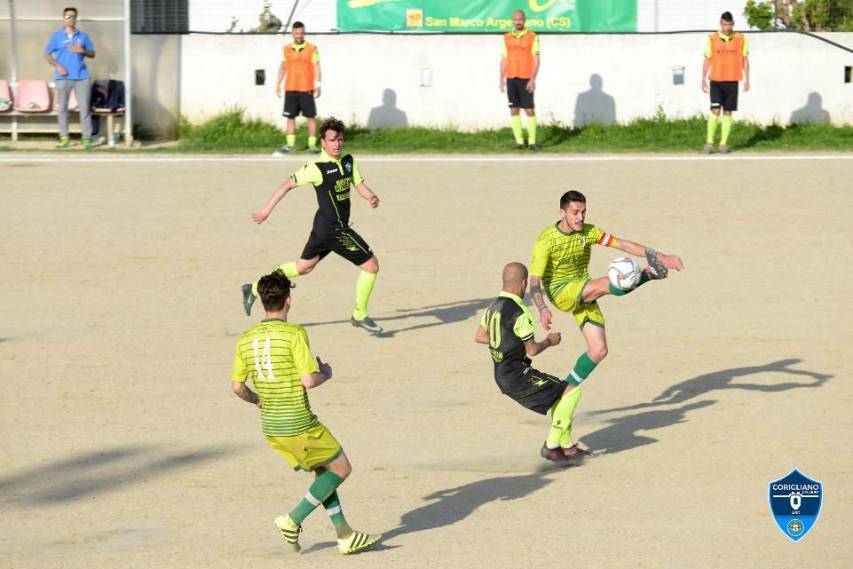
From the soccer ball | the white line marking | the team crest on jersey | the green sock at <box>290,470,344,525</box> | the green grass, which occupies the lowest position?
the team crest on jersey

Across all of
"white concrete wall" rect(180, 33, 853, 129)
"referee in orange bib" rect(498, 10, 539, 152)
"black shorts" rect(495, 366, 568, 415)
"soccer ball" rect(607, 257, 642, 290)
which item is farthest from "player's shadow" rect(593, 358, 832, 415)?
"white concrete wall" rect(180, 33, 853, 129)

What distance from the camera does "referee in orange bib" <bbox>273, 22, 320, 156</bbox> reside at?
24203mm

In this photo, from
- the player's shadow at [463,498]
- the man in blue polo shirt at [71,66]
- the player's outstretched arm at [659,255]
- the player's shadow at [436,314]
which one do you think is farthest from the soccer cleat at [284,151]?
the player's shadow at [463,498]

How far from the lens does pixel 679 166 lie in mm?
22797

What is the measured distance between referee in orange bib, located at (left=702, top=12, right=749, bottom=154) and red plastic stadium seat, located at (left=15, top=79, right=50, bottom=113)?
35.1 ft

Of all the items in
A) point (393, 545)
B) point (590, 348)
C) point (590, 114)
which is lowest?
point (393, 545)

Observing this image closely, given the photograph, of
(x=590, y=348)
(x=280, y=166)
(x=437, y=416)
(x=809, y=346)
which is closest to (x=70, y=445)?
(x=437, y=416)

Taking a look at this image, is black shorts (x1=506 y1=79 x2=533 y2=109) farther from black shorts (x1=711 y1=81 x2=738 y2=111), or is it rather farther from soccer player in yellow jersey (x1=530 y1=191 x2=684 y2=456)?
soccer player in yellow jersey (x1=530 y1=191 x2=684 y2=456)

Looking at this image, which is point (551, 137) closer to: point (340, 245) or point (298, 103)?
point (298, 103)

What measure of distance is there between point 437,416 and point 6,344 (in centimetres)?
463

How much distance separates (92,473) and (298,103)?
14.3 metres

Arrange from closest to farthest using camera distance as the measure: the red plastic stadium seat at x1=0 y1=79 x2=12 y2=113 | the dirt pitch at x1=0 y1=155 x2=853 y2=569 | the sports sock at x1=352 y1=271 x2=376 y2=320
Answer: the dirt pitch at x1=0 y1=155 x2=853 y2=569
the sports sock at x1=352 y1=271 x2=376 y2=320
the red plastic stadium seat at x1=0 y1=79 x2=12 y2=113

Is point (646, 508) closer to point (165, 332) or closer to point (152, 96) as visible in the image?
point (165, 332)

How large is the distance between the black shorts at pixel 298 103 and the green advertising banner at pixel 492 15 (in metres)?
3.33
